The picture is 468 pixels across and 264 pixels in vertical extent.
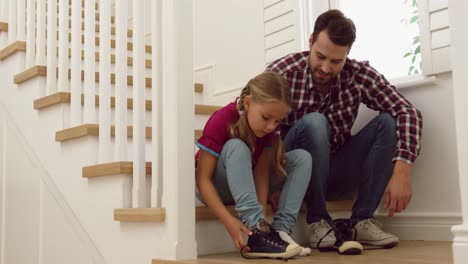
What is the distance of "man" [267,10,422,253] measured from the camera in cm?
186

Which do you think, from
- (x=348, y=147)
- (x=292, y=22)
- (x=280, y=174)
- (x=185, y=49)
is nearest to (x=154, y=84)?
→ (x=185, y=49)

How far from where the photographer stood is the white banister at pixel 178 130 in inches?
61.9

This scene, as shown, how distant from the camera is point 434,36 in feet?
6.83

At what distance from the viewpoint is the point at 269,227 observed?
157 centimetres

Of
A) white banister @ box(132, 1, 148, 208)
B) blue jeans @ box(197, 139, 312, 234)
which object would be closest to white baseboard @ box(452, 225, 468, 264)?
blue jeans @ box(197, 139, 312, 234)

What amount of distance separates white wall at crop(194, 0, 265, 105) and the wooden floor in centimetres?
137

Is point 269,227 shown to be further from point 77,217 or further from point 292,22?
point 292,22

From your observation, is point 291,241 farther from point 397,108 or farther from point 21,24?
point 21,24

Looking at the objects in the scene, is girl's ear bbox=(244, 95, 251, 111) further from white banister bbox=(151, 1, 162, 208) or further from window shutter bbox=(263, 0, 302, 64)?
window shutter bbox=(263, 0, 302, 64)

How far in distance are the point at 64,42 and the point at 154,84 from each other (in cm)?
65

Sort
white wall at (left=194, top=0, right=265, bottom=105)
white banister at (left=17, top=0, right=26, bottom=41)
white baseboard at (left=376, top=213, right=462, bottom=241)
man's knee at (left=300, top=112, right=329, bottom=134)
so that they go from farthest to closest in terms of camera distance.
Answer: white wall at (left=194, top=0, right=265, bottom=105) → white banister at (left=17, top=0, right=26, bottom=41) → white baseboard at (left=376, top=213, right=462, bottom=241) → man's knee at (left=300, top=112, right=329, bottom=134)

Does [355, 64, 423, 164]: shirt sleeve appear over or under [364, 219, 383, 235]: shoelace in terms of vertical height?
over

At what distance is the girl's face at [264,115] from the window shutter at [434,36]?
0.69 metres

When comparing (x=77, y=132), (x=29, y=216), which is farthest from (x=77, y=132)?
(x=29, y=216)
